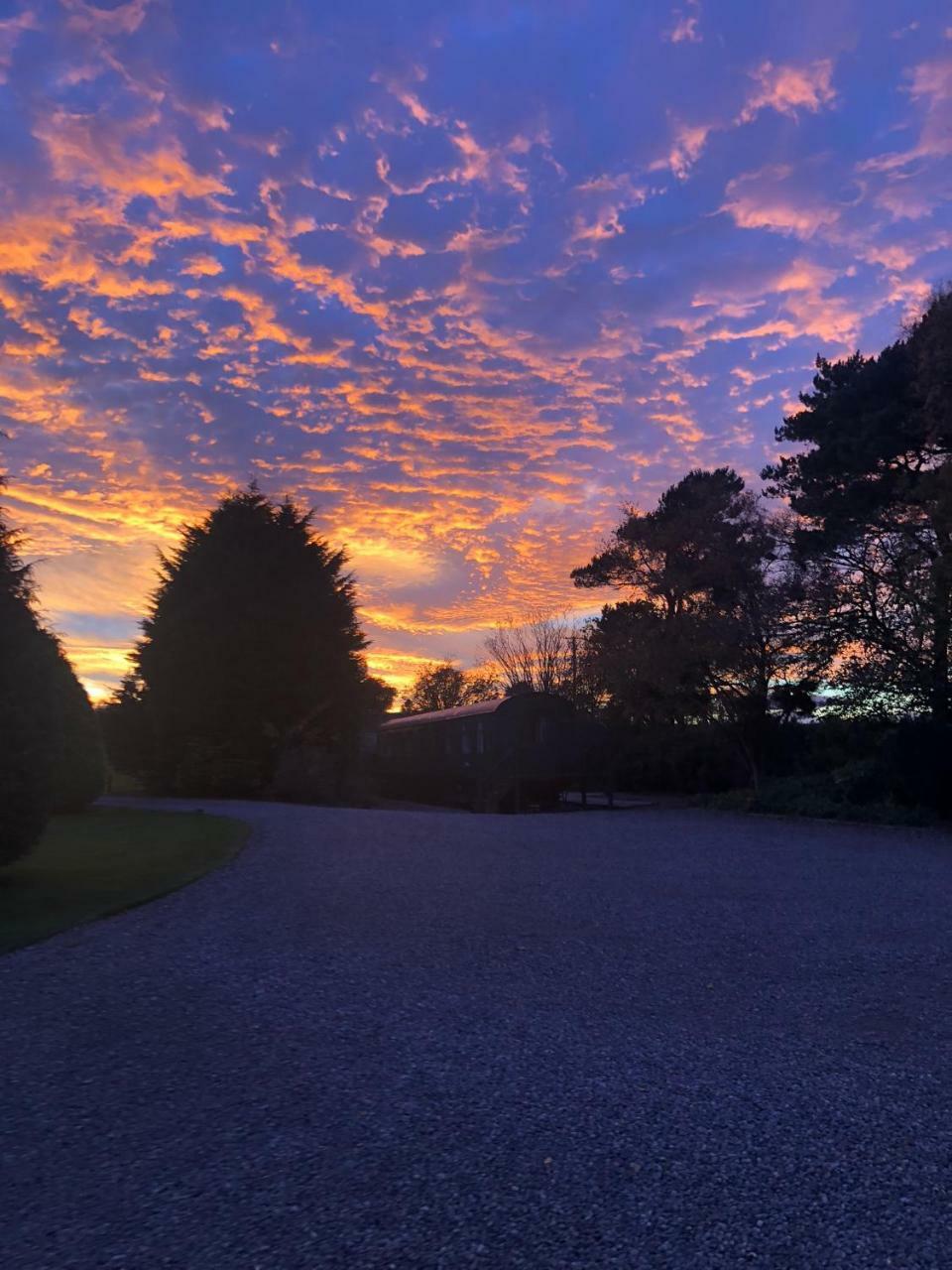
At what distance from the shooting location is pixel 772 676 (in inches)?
818

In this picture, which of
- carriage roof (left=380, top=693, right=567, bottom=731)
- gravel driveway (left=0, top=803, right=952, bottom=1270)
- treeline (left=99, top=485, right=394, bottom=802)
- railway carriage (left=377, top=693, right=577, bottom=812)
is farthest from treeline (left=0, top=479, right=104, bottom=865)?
carriage roof (left=380, top=693, right=567, bottom=731)

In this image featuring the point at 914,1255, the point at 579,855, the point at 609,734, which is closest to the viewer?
the point at 914,1255

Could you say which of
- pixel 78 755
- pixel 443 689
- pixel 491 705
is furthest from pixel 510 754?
pixel 443 689

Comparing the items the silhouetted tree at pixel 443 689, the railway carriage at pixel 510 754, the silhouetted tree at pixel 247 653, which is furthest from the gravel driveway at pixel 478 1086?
the silhouetted tree at pixel 443 689

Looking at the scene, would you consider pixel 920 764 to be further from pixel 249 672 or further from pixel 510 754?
pixel 249 672

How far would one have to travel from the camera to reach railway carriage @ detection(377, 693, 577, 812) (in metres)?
24.8

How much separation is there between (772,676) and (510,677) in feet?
91.0

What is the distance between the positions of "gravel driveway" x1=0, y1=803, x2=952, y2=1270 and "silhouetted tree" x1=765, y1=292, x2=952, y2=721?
32.1 feet

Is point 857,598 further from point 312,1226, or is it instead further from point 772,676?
point 312,1226

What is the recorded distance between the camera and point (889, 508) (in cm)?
1922

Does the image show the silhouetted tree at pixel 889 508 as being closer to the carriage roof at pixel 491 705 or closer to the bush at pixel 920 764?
the bush at pixel 920 764

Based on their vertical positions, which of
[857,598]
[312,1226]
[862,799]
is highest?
[857,598]

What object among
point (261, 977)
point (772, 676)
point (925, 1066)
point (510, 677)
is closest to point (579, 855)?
point (261, 977)

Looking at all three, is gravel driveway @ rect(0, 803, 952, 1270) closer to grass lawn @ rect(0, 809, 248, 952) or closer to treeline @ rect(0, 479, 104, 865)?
grass lawn @ rect(0, 809, 248, 952)
